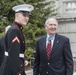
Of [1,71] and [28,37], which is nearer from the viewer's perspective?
[1,71]

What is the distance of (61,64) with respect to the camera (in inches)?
220

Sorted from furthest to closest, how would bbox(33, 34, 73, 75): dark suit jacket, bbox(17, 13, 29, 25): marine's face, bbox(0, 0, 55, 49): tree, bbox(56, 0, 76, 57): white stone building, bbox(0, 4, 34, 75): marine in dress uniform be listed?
bbox(56, 0, 76, 57): white stone building
bbox(0, 0, 55, 49): tree
bbox(33, 34, 73, 75): dark suit jacket
bbox(17, 13, 29, 25): marine's face
bbox(0, 4, 34, 75): marine in dress uniform

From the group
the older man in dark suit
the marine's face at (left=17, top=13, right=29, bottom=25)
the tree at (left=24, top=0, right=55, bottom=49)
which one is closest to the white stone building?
the tree at (left=24, top=0, right=55, bottom=49)

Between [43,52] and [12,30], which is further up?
[12,30]

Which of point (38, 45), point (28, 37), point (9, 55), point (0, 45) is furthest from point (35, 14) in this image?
point (9, 55)

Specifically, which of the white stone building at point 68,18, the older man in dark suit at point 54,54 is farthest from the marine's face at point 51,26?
the white stone building at point 68,18

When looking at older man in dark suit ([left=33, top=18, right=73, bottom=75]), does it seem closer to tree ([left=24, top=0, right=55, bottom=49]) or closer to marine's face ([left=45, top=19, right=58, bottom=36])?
marine's face ([left=45, top=19, right=58, bottom=36])

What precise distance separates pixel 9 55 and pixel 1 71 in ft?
1.14

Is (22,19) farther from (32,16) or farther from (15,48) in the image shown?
(32,16)

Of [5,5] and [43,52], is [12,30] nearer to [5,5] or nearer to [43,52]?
[43,52]

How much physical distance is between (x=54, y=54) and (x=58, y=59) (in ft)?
0.33

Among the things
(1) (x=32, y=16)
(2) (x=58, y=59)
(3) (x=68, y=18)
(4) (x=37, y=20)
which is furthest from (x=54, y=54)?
(3) (x=68, y=18)

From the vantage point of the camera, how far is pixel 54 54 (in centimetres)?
560

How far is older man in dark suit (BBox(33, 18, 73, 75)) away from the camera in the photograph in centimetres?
557
